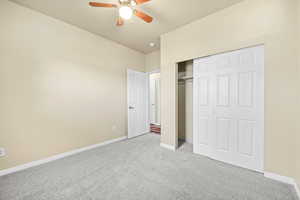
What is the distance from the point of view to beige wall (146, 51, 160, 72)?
4.00m

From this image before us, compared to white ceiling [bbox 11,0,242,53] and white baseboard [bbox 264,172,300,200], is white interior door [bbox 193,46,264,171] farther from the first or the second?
white ceiling [bbox 11,0,242,53]

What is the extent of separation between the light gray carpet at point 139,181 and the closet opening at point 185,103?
0.88 metres

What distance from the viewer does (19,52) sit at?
2.00 meters

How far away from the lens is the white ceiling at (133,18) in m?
2.00

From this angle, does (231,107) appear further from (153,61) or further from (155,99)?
(155,99)

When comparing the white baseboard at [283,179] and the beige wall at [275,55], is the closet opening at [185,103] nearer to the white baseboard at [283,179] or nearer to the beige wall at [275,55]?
the beige wall at [275,55]

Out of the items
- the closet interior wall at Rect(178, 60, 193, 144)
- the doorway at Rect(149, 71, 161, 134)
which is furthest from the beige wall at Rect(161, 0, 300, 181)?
the doorway at Rect(149, 71, 161, 134)

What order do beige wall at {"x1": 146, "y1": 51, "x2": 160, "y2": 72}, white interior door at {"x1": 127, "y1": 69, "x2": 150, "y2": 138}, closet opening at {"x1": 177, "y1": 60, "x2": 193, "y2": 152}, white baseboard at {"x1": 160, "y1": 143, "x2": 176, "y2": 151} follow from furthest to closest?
beige wall at {"x1": 146, "y1": 51, "x2": 160, "y2": 72} → white interior door at {"x1": 127, "y1": 69, "x2": 150, "y2": 138} → closet opening at {"x1": 177, "y1": 60, "x2": 193, "y2": 152} → white baseboard at {"x1": 160, "y1": 143, "x2": 176, "y2": 151}

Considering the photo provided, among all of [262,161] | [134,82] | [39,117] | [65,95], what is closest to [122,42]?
[134,82]

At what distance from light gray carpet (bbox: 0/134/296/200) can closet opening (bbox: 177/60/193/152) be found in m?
0.88

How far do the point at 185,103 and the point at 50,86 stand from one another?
10.1 feet

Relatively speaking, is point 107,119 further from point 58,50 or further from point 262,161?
point 262,161

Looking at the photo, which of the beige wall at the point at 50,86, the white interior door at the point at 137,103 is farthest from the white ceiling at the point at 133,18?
the white interior door at the point at 137,103

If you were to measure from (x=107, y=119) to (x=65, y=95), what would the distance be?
3.73 ft
